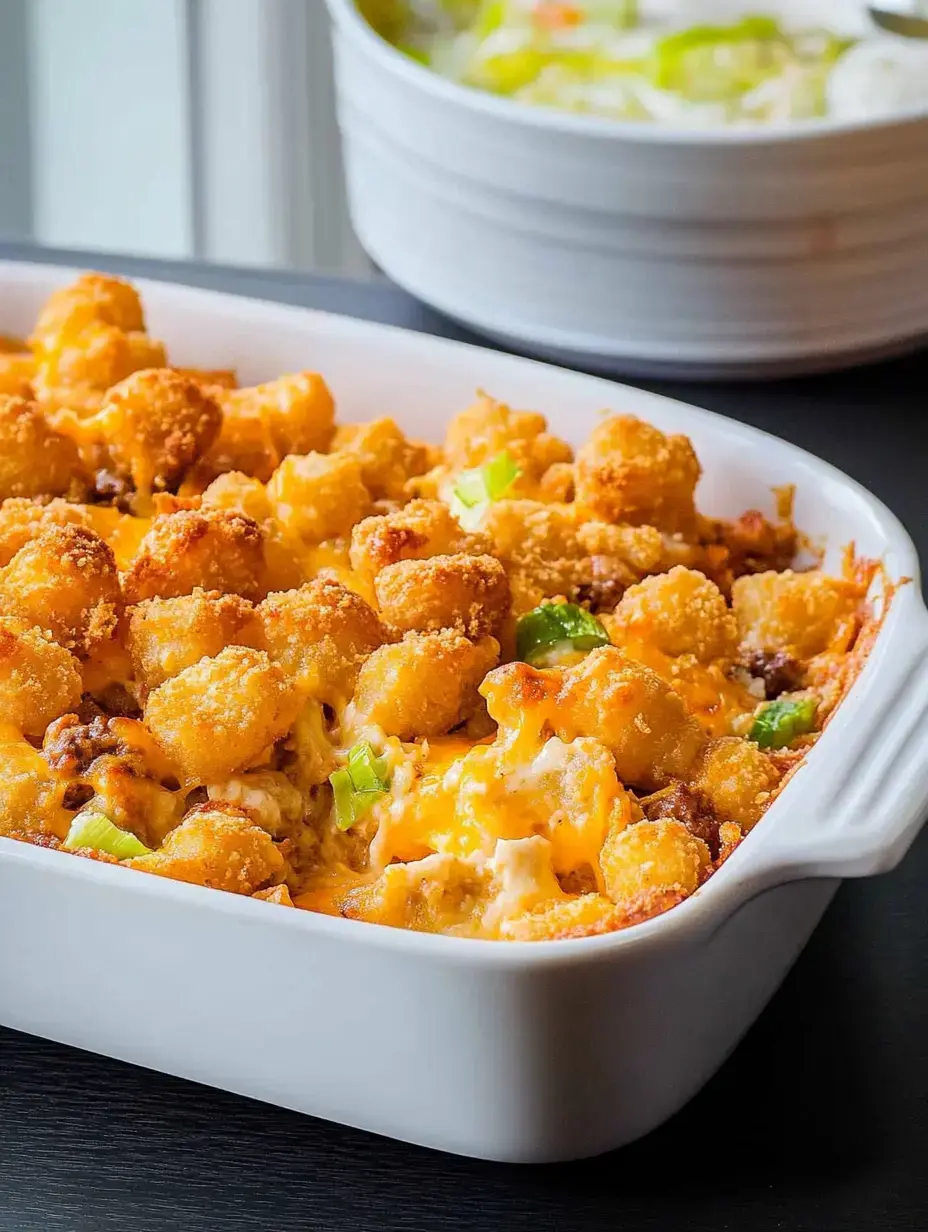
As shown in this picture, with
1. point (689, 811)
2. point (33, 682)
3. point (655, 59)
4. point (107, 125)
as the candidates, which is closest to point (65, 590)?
point (33, 682)

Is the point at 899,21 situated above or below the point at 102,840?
A: above

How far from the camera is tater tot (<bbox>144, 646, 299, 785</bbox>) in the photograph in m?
1.19

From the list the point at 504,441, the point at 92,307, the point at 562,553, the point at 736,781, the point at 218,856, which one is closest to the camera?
the point at 218,856

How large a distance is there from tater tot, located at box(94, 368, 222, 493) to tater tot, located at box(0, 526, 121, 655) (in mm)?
202

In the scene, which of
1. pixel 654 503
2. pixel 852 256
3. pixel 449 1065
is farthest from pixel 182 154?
pixel 449 1065

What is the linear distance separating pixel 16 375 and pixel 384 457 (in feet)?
1.17

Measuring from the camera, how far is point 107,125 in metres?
3.29

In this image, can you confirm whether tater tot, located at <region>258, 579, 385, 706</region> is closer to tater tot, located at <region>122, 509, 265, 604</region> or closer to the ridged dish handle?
tater tot, located at <region>122, 509, 265, 604</region>

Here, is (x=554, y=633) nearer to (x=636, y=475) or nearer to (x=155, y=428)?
(x=636, y=475)

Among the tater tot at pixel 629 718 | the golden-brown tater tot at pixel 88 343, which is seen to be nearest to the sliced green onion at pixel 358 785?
the tater tot at pixel 629 718

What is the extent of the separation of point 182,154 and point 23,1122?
242cm

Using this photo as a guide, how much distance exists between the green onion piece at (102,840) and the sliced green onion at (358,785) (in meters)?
0.13

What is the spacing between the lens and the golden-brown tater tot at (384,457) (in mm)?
1548

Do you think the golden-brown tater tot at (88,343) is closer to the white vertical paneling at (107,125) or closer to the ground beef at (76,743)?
the ground beef at (76,743)
